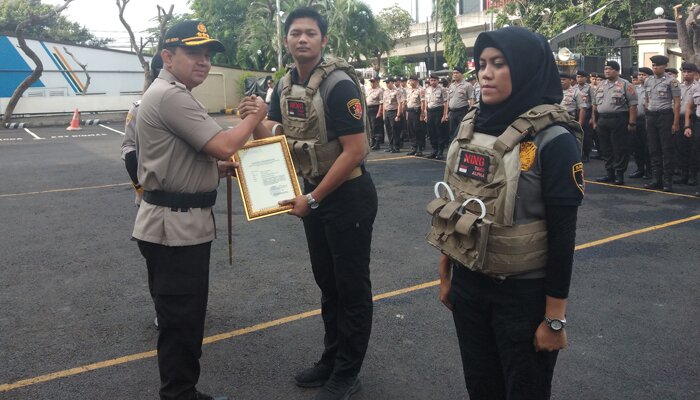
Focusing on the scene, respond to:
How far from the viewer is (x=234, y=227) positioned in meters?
7.40

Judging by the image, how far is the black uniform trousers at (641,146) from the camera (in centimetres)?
1045

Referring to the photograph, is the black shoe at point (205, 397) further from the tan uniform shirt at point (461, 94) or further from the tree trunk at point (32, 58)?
the tree trunk at point (32, 58)

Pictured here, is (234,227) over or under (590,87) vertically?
under

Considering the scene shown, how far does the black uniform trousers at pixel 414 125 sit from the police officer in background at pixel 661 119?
5.90m

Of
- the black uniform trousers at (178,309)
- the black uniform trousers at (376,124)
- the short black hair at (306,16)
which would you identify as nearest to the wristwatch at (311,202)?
the black uniform trousers at (178,309)

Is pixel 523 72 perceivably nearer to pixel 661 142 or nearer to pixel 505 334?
pixel 505 334

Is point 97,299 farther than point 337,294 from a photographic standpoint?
Yes

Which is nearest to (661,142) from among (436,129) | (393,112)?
(436,129)

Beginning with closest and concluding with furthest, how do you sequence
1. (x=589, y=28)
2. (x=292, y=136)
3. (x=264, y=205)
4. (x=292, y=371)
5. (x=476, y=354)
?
(x=476, y=354) < (x=264, y=205) < (x=292, y=136) < (x=292, y=371) < (x=589, y=28)

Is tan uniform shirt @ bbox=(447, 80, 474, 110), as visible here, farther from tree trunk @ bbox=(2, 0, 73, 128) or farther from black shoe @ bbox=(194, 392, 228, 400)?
tree trunk @ bbox=(2, 0, 73, 128)

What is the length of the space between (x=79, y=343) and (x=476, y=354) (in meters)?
2.93

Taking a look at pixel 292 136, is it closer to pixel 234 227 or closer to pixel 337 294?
pixel 337 294

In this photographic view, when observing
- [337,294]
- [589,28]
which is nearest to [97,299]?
[337,294]

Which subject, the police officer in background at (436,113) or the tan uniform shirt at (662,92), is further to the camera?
the police officer in background at (436,113)
